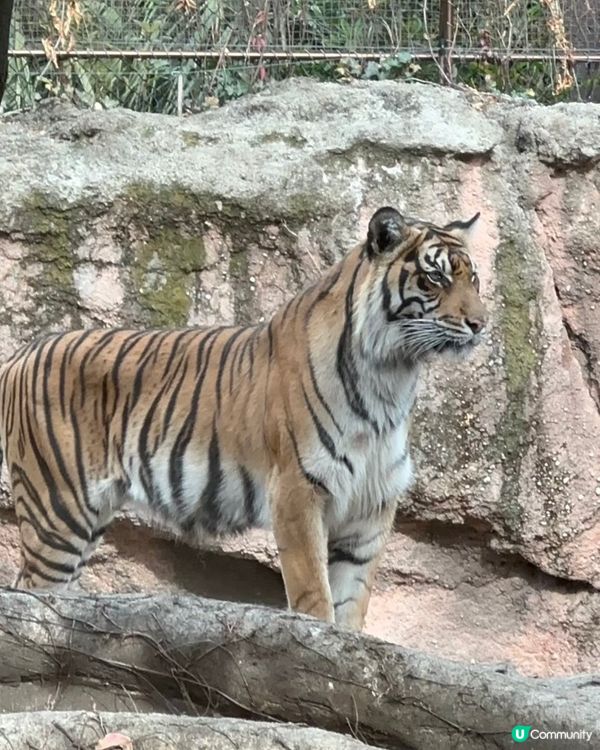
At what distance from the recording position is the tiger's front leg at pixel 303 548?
4270mm

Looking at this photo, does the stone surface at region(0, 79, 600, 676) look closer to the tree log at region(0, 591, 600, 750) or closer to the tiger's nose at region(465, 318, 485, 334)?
the tiger's nose at region(465, 318, 485, 334)

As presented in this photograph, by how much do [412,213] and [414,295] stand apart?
5.18 feet

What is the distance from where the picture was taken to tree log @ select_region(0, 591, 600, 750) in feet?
10.0

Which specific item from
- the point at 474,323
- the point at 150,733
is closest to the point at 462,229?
the point at 474,323

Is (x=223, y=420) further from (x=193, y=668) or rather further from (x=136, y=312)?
(x=193, y=668)

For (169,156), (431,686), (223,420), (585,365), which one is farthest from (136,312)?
(431,686)

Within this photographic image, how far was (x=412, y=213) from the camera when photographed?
584 centimetres

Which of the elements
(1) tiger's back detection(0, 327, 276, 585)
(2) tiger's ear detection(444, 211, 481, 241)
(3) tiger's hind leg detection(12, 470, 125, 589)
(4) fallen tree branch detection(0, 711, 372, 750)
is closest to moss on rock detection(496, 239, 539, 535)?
(2) tiger's ear detection(444, 211, 481, 241)

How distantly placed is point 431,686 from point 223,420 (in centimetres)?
184

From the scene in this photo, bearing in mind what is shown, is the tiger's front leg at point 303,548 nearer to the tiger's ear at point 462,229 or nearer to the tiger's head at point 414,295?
the tiger's head at point 414,295

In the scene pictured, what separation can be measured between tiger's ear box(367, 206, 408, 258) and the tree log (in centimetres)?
146

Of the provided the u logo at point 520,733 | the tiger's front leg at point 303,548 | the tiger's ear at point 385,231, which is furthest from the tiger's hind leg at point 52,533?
the u logo at point 520,733

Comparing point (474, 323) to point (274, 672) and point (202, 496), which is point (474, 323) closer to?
point (202, 496)

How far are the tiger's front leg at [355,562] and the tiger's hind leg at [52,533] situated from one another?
946mm
